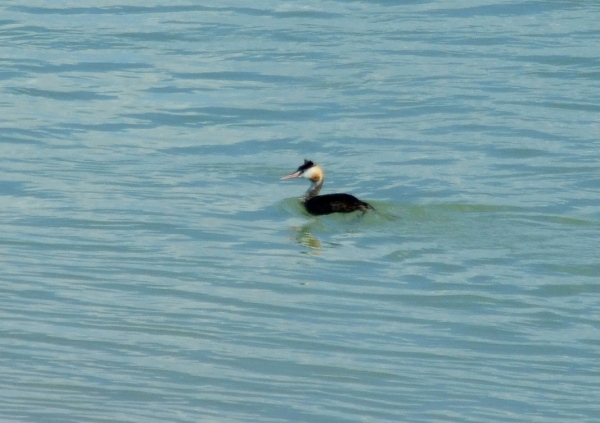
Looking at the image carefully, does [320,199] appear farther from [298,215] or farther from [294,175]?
[294,175]

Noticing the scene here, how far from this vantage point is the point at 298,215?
1284 centimetres

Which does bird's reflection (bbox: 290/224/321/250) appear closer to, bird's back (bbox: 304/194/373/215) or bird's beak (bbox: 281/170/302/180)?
bird's back (bbox: 304/194/373/215)

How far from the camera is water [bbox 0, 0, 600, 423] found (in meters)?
7.56

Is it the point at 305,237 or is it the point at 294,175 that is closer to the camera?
the point at 305,237

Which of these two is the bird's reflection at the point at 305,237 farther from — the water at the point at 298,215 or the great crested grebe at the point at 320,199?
the great crested grebe at the point at 320,199

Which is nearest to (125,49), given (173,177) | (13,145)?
(13,145)

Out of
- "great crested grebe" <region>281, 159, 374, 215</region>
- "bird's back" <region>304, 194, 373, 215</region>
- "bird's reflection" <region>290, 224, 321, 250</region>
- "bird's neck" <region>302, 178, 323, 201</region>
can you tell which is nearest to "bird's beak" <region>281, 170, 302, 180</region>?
"great crested grebe" <region>281, 159, 374, 215</region>

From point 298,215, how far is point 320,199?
0.88 feet

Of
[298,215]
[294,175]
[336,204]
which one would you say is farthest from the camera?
[294,175]

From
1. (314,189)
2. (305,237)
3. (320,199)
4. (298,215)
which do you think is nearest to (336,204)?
(320,199)

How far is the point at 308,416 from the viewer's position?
7016mm

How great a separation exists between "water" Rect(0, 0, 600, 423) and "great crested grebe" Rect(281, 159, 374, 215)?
0.14 meters

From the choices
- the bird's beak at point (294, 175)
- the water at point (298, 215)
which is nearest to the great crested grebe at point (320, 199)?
the bird's beak at point (294, 175)

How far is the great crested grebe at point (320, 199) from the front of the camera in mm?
12430
